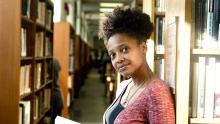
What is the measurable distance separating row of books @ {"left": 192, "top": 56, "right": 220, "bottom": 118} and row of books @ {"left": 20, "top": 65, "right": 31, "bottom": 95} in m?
2.00

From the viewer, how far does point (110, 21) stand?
66.2 inches

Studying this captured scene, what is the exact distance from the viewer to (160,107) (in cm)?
140

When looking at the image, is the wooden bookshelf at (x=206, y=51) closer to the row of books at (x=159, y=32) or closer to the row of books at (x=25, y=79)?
the row of books at (x=159, y=32)

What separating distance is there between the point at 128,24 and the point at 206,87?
447mm

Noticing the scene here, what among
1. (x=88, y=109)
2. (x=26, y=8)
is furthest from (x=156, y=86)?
(x=88, y=109)

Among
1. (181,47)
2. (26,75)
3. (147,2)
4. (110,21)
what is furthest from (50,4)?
(181,47)

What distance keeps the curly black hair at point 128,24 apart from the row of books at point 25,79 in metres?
1.66

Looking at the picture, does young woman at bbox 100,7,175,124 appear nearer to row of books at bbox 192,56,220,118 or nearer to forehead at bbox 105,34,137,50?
forehead at bbox 105,34,137,50

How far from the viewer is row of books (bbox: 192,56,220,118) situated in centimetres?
146

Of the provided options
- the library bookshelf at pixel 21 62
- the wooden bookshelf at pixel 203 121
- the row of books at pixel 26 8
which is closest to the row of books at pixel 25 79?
the library bookshelf at pixel 21 62

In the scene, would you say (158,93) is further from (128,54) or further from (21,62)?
(21,62)

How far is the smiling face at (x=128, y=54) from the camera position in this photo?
1.60m

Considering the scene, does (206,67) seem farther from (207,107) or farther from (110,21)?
(110,21)

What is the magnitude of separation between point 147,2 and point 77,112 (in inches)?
216
